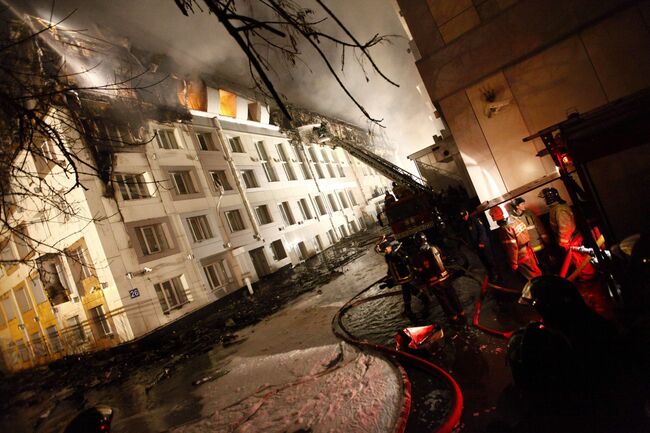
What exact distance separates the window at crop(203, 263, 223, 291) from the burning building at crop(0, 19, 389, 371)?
0.09 meters

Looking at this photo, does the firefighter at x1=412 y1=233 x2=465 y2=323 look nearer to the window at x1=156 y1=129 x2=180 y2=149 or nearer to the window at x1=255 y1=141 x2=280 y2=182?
the window at x1=156 y1=129 x2=180 y2=149

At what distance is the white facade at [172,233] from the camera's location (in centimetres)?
1456

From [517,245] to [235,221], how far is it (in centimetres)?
1791

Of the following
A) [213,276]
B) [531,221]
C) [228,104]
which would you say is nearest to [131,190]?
[213,276]

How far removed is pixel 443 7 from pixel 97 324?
65.6ft

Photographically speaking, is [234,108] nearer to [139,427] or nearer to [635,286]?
[139,427]

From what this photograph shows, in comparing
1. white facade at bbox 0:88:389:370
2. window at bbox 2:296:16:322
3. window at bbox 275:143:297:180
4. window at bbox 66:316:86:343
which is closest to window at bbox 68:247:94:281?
white facade at bbox 0:88:389:370

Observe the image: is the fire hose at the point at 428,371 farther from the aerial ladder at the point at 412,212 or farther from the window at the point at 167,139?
the window at the point at 167,139

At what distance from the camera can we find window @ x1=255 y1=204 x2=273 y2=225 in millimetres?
23047

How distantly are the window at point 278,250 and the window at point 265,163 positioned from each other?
565 centimetres

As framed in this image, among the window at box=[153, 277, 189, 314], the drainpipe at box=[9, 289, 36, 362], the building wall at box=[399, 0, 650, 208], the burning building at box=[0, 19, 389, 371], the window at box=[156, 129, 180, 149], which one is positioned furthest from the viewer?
the drainpipe at box=[9, 289, 36, 362]

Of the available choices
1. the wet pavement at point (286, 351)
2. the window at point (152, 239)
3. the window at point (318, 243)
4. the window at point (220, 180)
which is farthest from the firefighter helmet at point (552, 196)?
the window at point (318, 243)

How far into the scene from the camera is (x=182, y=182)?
1905 cm

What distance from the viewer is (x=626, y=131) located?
4.19m
